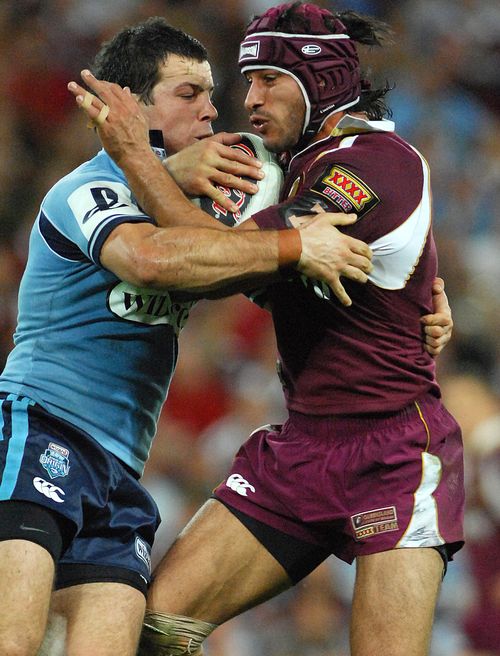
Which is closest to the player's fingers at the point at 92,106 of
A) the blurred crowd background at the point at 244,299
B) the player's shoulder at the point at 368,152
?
the player's shoulder at the point at 368,152

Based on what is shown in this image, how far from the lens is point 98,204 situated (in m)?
4.05

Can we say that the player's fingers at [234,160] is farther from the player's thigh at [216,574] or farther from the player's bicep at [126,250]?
the player's thigh at [216,574]

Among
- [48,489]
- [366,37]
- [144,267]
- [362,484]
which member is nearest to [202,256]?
[144,267]

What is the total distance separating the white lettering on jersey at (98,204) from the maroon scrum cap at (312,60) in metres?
0.77

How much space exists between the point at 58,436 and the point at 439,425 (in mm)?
1392

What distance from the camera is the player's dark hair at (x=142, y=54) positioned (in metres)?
4.56

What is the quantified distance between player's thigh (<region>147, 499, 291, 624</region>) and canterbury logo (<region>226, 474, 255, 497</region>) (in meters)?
0.09

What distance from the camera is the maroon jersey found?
13.6ft

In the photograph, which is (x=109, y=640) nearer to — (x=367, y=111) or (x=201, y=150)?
(x=201, y=150)

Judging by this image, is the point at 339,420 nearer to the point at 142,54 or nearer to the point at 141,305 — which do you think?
the point at 141,305

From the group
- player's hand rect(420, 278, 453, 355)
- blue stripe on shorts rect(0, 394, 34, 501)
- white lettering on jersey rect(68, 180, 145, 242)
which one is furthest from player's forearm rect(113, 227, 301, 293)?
player's hand rect(420, 278, 453, 355)

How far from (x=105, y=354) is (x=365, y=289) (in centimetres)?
96

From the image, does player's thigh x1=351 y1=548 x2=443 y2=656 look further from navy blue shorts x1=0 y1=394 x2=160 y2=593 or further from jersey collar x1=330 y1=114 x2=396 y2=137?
jersey collar x1=330 y1=114 x2=396 y2=137

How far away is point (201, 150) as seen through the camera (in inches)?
170
